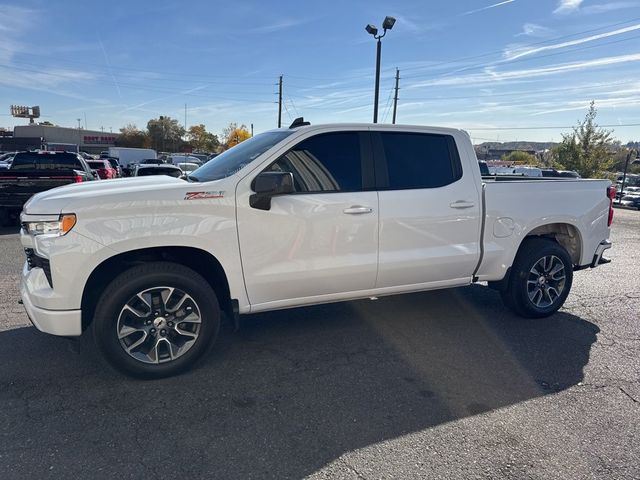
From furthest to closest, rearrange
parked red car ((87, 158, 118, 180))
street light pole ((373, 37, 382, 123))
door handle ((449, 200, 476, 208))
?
parked red car ((87, 158, 118, 180))
street light pole ((373, 37, 382, 123))
door handle ((449, 200, 476, 208))

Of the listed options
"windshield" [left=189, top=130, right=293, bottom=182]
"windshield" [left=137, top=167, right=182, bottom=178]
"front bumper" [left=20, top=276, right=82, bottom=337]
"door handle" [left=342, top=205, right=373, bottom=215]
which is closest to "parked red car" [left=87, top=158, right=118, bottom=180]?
"windshield" [left=137, top=167, right=182, bottom=178]

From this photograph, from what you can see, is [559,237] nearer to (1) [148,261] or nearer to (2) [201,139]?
(1) [148,261]

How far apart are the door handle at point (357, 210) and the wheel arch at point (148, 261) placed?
3.75ft

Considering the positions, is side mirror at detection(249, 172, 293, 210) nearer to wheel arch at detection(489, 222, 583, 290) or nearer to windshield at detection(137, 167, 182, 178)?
wheel arch at detection(489, 222, 583, 290)

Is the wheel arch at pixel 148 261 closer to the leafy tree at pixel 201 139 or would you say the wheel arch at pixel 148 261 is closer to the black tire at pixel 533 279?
the black tire at pixel 533 279

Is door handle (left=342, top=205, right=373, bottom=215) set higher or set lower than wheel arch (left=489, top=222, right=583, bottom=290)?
higher

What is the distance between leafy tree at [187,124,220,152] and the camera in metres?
87.9

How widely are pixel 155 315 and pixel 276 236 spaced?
110 centimetres

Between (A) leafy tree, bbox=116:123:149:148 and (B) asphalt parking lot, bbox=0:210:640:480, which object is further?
(A) leafy tree, bbox=116:123:149:148

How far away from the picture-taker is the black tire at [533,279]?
4.71m

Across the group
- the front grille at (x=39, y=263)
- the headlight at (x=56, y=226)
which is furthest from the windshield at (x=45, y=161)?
the headlight at (x=56, y=226)

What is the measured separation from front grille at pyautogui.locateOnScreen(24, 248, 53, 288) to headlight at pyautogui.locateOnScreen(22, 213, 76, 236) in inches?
8.0

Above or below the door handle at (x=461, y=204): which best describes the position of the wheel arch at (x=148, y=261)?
below

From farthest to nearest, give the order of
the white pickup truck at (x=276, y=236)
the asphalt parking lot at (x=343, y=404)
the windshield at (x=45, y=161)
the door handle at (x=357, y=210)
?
the windshield at (x=45, y=161) < the door handle at (x=357, y=210) < the white pickup truck at (x=276, y=236) < the asphalt parking lot at (x=343, y=404)
